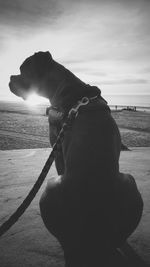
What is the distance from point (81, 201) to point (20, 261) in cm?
80

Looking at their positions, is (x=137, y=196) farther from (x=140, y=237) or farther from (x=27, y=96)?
(x=27, y=96)

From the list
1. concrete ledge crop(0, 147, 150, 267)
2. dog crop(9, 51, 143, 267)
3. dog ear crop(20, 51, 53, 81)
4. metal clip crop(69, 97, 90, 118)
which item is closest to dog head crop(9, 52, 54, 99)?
dog ear crop(20, 51, 53, 81)

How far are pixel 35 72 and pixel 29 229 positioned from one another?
→ 1.69 m

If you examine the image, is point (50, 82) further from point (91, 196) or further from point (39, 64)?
point (91, 196)

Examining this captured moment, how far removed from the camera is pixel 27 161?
529cm

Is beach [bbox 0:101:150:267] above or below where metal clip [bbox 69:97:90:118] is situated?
below

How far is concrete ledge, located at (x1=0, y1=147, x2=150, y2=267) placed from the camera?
2041 mm

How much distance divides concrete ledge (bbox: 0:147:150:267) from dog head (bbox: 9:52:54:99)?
4.70ft

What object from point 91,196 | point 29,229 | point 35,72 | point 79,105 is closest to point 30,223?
point 29,229

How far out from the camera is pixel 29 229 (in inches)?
97.8

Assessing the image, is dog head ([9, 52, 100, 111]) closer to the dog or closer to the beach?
the dog

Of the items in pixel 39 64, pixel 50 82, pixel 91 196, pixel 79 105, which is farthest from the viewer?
pixel 39 64

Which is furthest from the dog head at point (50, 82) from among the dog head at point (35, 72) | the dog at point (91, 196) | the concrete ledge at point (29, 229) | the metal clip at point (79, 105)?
the concrete ledge at point (29, 229)

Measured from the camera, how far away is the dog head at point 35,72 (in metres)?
2.57
